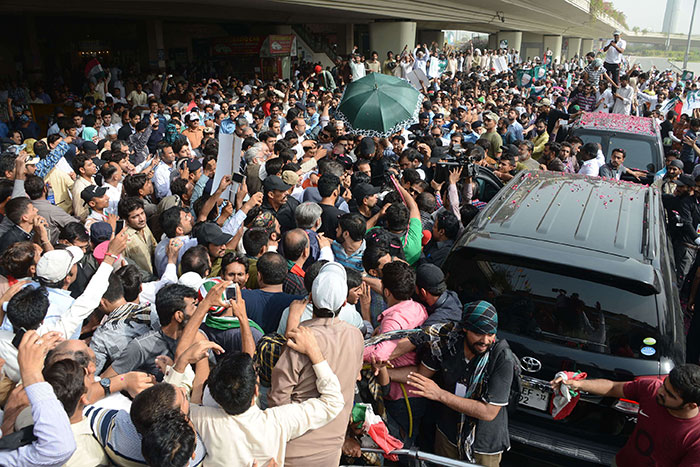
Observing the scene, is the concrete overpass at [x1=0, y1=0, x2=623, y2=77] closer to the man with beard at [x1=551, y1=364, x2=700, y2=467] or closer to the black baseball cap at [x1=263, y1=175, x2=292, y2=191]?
the black baseball cap at [x1=263, y1=175, x2=292, y2=191]

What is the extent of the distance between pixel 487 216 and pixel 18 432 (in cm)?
350

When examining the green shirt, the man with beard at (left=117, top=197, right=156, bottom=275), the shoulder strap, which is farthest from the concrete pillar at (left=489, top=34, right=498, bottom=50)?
the shoulder strap

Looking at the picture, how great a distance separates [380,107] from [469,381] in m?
5.21

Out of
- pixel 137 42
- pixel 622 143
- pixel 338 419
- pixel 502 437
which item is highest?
pixel 137 42

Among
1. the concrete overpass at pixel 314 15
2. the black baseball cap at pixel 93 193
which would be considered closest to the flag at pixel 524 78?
the concrete overpass at pixel 314 15

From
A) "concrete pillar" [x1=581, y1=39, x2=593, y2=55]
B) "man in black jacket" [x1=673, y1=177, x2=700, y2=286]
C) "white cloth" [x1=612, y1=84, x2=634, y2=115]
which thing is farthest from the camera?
"concrete pillar" [x1=581, y1=39, x2=593, y2=55]

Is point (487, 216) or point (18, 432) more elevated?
point (487, 216)

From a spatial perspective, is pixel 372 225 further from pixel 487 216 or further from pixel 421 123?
pixel 421 123

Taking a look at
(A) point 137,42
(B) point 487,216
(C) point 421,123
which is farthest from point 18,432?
(A) point 137,42

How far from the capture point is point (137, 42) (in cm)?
2608

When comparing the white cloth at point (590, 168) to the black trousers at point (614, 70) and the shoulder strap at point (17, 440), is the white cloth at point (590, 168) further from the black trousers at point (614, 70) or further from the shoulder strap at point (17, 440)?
the black trousers at point (614, 70)

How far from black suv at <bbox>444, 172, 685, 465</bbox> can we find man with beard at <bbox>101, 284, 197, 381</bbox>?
1935 millimetres

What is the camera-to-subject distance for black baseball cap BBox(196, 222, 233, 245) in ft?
15.0

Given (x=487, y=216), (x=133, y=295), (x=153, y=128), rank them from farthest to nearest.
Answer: (x=153, y=128) < (x=487, y=216) < (x=133, y=295)
